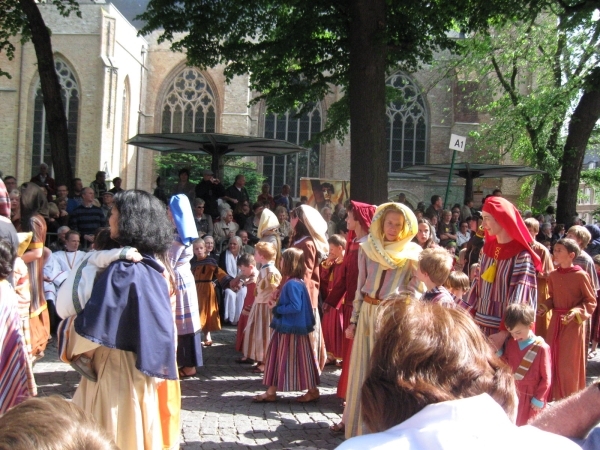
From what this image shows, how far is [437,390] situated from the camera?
5.00 ft

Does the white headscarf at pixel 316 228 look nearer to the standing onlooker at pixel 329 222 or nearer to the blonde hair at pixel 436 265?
the blonde hair at pixel 436 265

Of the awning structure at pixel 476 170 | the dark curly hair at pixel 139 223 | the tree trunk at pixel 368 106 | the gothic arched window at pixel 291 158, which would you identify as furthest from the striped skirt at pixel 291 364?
the gothic arched window at pixel 291 158

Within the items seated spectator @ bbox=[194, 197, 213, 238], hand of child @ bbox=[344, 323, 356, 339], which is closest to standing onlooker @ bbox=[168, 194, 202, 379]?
hand of child @ bbox=[344, 323, 356, 339]

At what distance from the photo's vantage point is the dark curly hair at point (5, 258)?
12.1 feet

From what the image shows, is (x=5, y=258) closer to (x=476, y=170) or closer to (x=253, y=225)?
(x=253, y=225)

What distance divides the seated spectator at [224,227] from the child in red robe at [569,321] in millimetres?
7288

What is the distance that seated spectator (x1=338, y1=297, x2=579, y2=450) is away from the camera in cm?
142

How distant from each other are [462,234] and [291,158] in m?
18.9

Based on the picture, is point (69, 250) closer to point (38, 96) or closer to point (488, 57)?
point (488, 57)

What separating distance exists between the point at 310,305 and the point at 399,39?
7802 mm

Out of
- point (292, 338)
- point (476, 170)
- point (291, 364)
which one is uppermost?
point (476, 170)

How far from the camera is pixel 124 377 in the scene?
11.5 feet

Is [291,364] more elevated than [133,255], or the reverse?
[133,255]

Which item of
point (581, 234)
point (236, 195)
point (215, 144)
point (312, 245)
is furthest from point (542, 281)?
point (236, 195)
